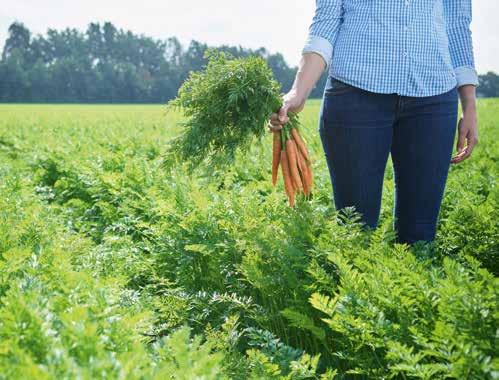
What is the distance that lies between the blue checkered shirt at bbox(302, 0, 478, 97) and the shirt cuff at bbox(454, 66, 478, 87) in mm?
159

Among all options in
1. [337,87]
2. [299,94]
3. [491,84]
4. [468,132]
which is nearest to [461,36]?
[468,132]

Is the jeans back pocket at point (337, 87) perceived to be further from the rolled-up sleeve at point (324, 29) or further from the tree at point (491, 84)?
the tree at point (491, 84)

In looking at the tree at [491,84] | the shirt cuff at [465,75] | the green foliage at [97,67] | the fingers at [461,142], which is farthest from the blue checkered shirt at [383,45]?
the tree at [491,84]

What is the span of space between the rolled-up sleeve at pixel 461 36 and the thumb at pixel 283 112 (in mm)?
882

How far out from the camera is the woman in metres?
2.83

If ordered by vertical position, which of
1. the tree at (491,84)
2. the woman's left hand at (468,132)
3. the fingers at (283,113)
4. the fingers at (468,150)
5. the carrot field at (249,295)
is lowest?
the carrot field at (249,295)

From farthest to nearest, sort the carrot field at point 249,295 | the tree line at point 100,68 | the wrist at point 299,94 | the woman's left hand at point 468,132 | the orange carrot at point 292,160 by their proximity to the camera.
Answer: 1. the tree line at point 100,68
2. the orange carrot at point 292,160
3. the woman's left hand at point 468,132
4. the wrist at point 299,94
5. the carrot field at point 249,295

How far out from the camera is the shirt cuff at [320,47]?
9.34 ft

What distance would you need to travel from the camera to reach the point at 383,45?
9.39 ft

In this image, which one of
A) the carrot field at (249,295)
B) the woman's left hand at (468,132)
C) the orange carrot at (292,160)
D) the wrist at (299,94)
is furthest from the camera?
the orange carrot at (292,160)

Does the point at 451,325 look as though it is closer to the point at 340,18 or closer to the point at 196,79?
the point at 340,18

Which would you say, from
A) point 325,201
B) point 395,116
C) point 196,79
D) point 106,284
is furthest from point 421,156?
point 325,201

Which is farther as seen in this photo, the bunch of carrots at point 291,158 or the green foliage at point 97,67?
the green foliage at point 97,67

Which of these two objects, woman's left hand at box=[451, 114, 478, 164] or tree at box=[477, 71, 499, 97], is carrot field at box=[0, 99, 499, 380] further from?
tree at box=[477, 71, 499, 97]
